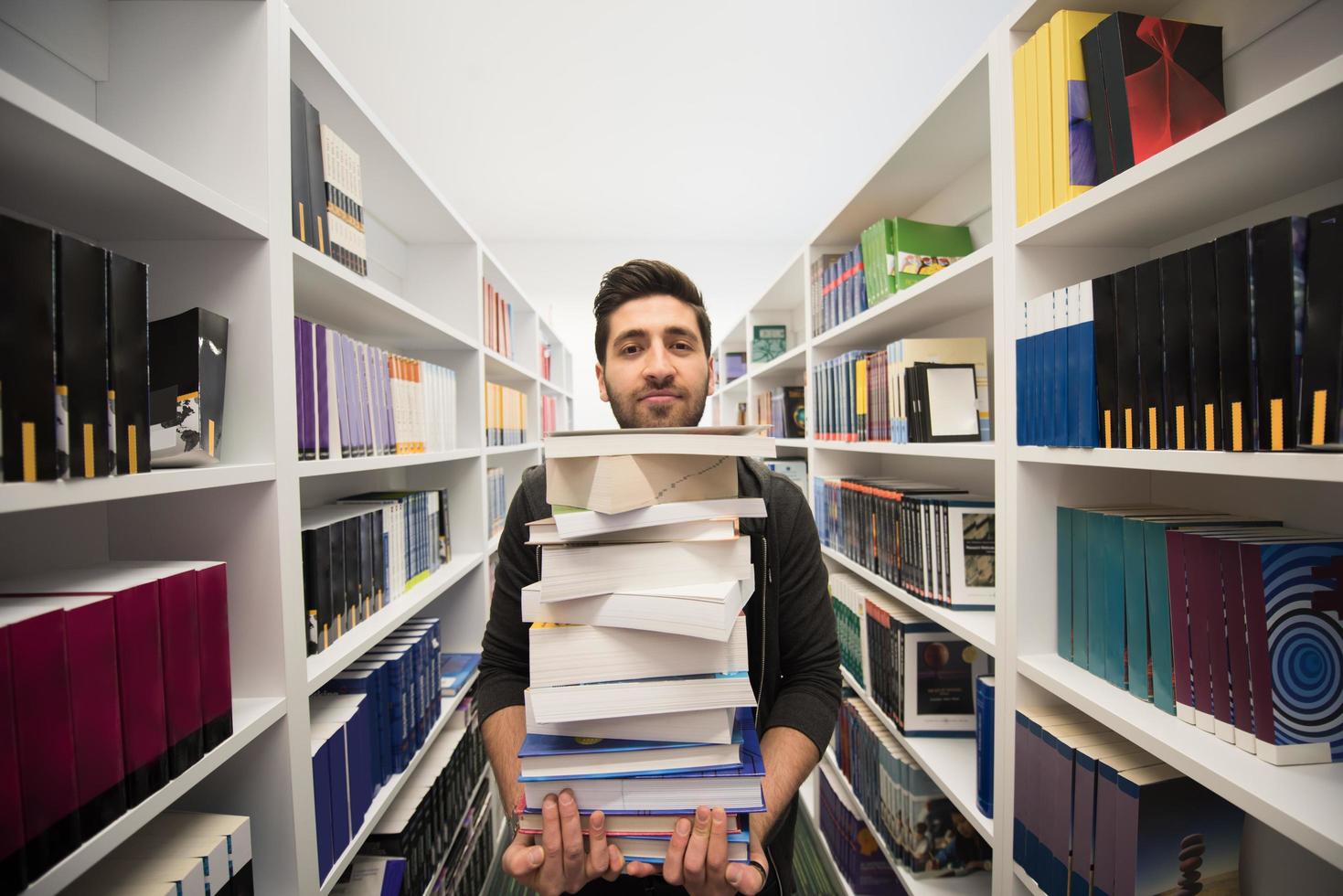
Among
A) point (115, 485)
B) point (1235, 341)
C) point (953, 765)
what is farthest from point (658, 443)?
point (953, 765)

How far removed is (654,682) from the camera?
2.18 feet

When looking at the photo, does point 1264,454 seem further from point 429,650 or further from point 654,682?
point 429,650

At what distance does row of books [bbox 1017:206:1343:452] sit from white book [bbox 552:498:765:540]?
0.58 meters

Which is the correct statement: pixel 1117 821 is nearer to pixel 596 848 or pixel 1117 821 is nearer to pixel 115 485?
pixel 596 848

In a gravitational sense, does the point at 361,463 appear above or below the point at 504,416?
below

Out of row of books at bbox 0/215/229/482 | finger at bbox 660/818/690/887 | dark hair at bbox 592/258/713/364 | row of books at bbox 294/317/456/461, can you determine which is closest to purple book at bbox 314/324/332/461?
row of books at bbox 294/317/456/461

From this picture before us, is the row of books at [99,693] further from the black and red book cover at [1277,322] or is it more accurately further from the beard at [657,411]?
the black and red book cover at [1277,322]

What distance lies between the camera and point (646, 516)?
0.65 metres

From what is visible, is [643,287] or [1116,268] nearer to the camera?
[1116,268]

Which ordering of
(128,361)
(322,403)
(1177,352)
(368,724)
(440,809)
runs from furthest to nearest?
(440,809) < (368,724) < (322,403) < (1177,352) < (128,361)

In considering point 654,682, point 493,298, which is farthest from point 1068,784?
point 493,298

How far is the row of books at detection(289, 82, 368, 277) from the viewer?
1006 millimetres

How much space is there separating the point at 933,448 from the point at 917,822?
39.4 inches

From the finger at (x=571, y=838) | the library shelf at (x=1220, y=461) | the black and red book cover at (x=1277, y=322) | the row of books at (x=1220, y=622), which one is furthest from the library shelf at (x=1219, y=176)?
the finger at (x=571, y=838)
